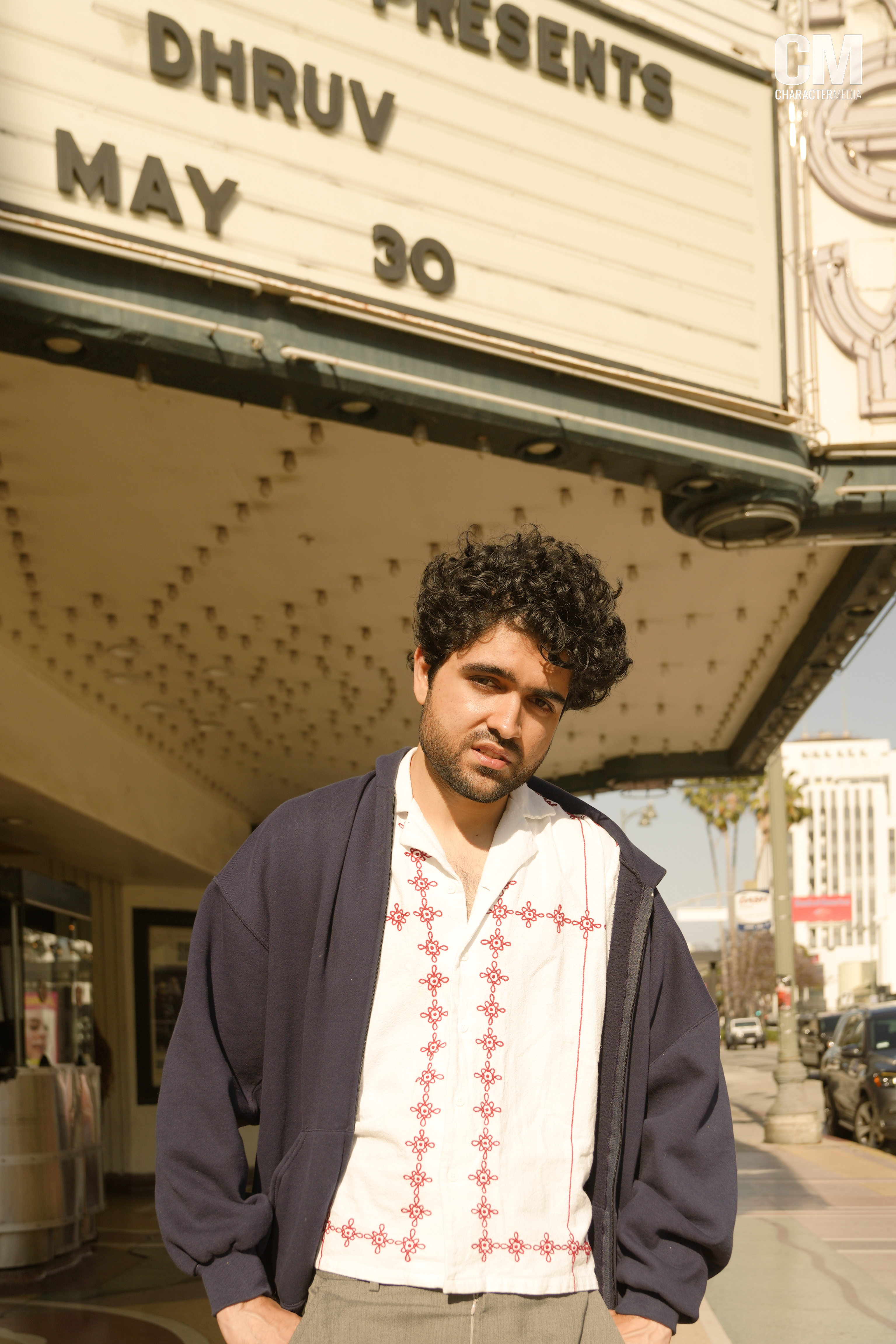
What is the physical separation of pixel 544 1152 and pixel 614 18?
575 centimetres

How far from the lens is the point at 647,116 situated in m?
6.37

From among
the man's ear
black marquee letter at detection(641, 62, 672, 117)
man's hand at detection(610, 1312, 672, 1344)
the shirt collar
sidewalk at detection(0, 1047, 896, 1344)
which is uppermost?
black marquee letter at detection(641, 62, 672, 117)

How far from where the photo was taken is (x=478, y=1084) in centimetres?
209

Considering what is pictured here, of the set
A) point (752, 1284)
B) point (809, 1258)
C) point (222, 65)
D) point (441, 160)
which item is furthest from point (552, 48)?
point (809, 1258)

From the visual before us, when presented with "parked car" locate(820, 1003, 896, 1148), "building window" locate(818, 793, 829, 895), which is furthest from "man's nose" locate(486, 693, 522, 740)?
"building window" locate(818, 793, 829, 895)

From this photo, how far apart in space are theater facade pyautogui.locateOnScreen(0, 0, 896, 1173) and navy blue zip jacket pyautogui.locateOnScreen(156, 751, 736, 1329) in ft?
10.2

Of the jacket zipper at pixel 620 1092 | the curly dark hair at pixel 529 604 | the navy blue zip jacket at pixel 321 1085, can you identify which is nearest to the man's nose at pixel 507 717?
the curly dark hair at pixel 529 604

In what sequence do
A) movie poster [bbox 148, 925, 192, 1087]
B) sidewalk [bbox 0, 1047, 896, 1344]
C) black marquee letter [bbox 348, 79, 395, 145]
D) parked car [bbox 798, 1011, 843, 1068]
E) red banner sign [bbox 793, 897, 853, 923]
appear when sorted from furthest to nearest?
1. red banner sign [bbox 793, 897, 853, 923]
2. parked car [bbox 798, 1011, 843, 1068]
3. movie poster [bbox 148, 925, 192, 1087]
4. sidewalk [bbox 0, 1047, 896, 1344]
5. black marquee letter [bbox 348, 79, 395, 145]

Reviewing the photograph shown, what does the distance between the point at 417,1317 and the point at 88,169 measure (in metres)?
4.09

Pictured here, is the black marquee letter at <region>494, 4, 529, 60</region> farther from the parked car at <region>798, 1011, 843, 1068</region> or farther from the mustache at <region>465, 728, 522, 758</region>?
the parked car at <region>798, 1011, 843, 1068</region>

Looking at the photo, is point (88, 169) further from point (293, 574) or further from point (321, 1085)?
point (293, 574)

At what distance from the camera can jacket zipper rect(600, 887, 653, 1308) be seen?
7.09 feet

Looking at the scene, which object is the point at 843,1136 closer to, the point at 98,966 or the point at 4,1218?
the point at 98,966

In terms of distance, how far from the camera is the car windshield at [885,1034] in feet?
54.3
